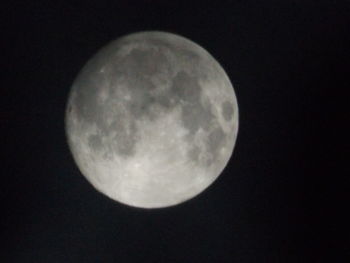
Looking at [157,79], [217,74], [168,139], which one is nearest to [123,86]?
[157,79]

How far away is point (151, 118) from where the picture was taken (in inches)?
205

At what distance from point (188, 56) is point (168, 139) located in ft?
2.91

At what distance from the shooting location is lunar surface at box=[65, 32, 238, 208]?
525 centimetres

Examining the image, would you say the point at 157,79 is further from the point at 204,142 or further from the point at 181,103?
the point at 204,142

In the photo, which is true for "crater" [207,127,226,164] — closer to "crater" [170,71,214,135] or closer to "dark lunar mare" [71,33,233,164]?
"dark lunar mare" [71,33,233,164]

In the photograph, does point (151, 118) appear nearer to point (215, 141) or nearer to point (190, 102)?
point (190, 102)

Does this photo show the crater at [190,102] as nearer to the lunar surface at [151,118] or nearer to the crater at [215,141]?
Answer: the lunar surface at [151,118]

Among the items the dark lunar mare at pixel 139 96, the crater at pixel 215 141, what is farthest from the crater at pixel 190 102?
the crater at pixel 215 141

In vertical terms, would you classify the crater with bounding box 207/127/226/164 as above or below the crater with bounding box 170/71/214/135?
below

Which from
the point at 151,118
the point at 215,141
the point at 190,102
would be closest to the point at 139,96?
the point at 151,118

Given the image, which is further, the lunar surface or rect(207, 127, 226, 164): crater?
rect(207, 127, 226, 164): crater

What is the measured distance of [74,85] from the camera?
5809 millimetres

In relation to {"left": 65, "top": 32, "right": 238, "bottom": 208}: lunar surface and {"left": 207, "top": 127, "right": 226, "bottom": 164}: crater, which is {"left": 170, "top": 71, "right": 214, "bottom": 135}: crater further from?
{"left": 207, "top": 127, "right": 226, "bottom": 164}: crater

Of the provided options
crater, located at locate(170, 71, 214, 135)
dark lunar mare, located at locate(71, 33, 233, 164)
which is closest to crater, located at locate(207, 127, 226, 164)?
dark lunar mare, located at locate(71, 33, 233, 164)
